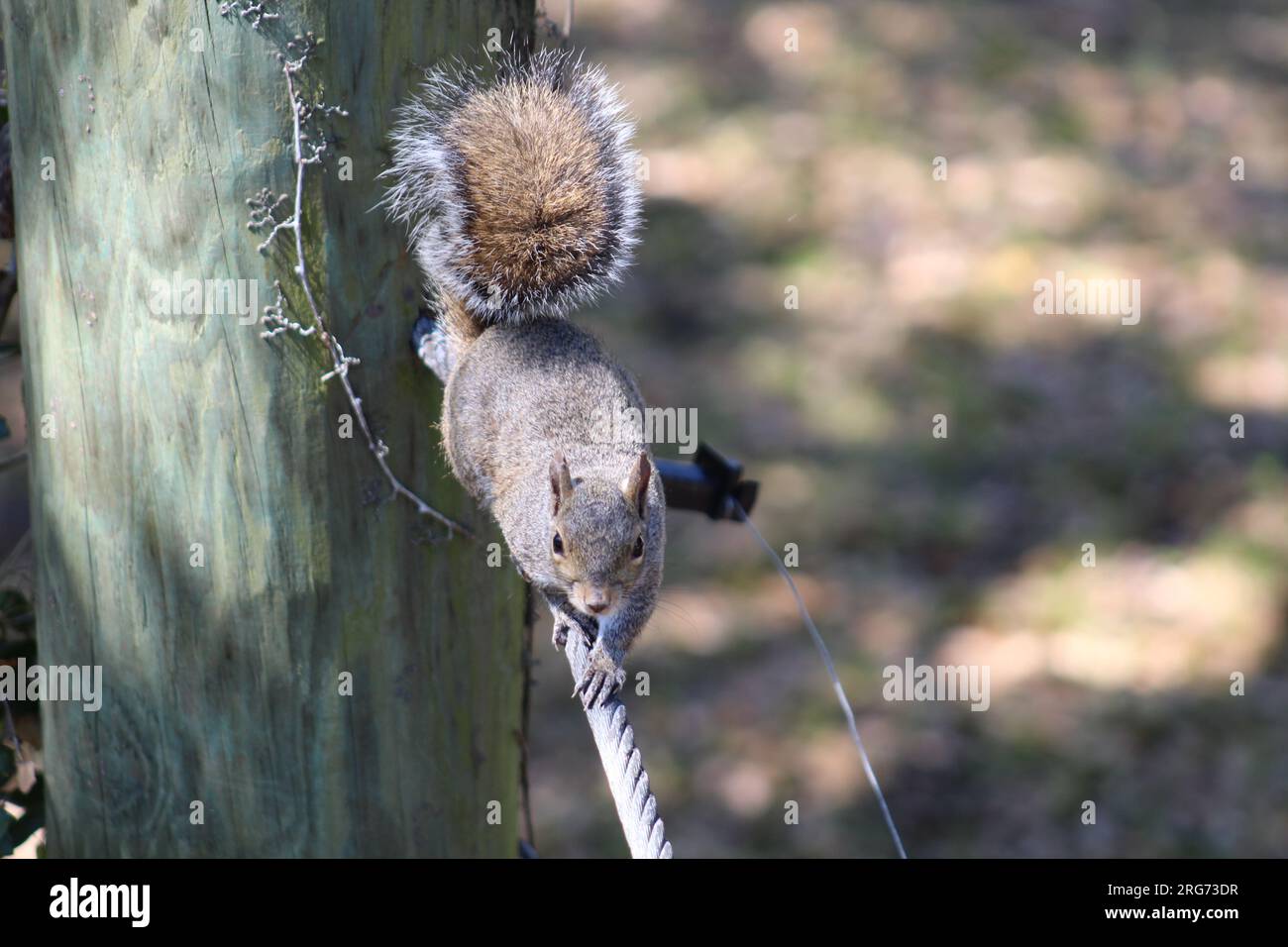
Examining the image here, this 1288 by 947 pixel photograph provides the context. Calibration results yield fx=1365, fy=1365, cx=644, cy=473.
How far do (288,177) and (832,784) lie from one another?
2.94 m

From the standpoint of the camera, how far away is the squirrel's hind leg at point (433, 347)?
6.27 ft

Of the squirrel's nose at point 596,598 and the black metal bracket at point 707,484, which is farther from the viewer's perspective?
the black metal bracket at point 707,484

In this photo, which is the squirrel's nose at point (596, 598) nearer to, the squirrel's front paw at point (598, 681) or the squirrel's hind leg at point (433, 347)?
the squirrel's front paw at point (598, 681)

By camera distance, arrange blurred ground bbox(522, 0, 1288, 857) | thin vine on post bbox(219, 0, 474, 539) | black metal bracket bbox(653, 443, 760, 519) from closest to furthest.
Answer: thin vine on post bbox(219, 0, 474, 539), black metal bracket bbox(653, 443, 760, 519), blurred ground bbox(522, 0, 1288, 857)

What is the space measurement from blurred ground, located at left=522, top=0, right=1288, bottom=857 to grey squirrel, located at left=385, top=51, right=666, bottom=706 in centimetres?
89

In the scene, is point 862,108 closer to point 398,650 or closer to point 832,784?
point 832,784

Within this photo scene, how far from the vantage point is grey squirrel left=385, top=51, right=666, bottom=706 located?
1.87 m

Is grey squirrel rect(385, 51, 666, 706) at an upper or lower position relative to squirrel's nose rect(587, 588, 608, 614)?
upper

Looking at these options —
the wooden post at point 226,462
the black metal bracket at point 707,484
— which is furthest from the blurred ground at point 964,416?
the wooden post at point 226,462

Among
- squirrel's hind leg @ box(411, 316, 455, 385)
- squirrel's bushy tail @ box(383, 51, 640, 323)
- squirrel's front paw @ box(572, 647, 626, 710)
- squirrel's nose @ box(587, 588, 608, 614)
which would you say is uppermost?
squirrel's bushy tail @ box(383, 51, 640, 323)

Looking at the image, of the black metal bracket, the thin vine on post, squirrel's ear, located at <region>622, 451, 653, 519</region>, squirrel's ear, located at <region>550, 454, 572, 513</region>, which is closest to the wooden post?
the thin vine on post

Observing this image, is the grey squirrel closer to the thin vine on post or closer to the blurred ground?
the thin vine on post

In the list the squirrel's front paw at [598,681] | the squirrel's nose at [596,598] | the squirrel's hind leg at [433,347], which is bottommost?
the squirrel's front paw at [598,681]

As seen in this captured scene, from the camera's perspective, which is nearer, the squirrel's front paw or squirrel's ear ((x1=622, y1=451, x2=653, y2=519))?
the squirrel's front paw
